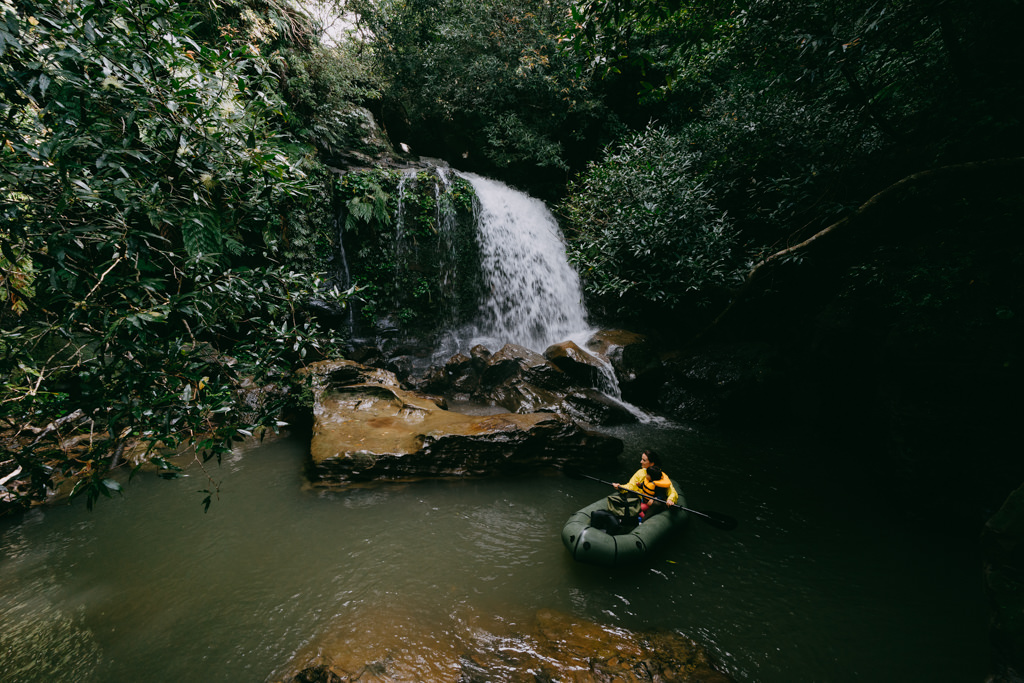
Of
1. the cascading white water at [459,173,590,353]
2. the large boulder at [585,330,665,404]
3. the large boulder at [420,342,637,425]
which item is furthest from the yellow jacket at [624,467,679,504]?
the cascading white water at [459,173,590,353]

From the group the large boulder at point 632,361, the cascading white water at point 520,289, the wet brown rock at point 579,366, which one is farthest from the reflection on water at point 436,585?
the cascading white water at point 520,289

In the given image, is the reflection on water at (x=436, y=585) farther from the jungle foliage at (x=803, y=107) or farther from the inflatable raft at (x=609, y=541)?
the jungle foliage at (x=803, y=107)

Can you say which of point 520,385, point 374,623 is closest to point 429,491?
point 374,623

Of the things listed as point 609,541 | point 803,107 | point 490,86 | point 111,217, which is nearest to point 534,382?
point 609,541

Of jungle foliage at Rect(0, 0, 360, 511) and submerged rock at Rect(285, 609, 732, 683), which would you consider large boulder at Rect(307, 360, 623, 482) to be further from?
jungle foliage at Rect(0, 0, 360, 511)

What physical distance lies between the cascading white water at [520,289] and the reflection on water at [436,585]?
6.39m

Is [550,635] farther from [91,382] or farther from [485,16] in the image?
[485,16]

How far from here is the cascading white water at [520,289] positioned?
11.6 metres

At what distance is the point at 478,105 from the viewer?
13.2 meters

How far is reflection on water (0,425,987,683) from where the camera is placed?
3207 millimetres

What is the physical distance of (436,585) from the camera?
3.96 meters

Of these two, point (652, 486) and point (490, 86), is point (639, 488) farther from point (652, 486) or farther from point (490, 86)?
point (490, 86)

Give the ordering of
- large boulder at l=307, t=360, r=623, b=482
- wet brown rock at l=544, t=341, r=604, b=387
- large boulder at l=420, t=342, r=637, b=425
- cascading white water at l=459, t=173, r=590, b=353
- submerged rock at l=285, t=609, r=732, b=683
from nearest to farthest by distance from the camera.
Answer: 1. submerged rock at l=285, t=609, r=732, b=683
2. large boulder at l=307, t=360, r=623, b=482
3. large boulder at l=420, t=342, r=637, b=425
4. wet brown rock at l=544, t=341, r=604, b=387
5. cascading white water at l=459, t=173, r=590, b=353

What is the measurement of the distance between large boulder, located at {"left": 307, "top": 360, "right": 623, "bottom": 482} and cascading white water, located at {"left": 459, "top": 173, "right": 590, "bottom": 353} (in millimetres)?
5057
